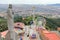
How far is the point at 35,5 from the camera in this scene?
3.52 meters

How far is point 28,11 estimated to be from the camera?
3.58m

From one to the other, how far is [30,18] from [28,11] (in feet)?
0.51

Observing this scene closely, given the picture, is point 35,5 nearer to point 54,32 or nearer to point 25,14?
point 25,14

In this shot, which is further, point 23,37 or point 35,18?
point 35,18

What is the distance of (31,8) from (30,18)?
0.22 m

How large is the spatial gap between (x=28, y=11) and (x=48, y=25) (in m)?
0.51

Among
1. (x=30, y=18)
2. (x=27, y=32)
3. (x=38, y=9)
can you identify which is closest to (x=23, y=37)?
(x=27, y=32)

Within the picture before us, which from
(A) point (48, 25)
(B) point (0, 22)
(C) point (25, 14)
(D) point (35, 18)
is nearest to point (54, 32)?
(A) point (48, 25)

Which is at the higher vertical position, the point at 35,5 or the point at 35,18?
the point at 35,5

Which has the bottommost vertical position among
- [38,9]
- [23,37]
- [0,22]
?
[23,37]

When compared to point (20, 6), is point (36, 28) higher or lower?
lower

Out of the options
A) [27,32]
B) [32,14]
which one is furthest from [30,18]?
[27,32]

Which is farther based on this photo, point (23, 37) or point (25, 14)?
point (25, 14)

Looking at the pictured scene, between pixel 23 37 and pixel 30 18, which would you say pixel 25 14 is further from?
pixel 23 37
